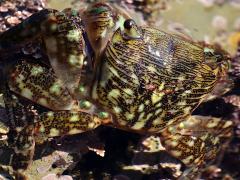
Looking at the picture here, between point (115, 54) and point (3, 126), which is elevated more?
point (115, 54)

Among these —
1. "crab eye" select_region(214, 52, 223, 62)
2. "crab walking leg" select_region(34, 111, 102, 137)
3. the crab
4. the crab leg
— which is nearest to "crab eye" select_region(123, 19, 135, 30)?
the crab

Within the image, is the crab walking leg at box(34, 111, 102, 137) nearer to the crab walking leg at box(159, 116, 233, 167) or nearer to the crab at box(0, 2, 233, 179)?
the crab at box(0, 2, 233, 179)

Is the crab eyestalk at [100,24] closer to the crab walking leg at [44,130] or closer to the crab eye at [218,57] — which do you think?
the crab walking leg at [44,130]

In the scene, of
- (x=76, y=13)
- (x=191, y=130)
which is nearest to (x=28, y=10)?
(x=76, y=13)

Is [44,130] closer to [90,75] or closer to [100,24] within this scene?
[90,75]

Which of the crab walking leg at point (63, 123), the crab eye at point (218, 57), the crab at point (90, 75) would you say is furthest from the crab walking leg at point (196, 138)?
the crab walking leg at point (63, 123)

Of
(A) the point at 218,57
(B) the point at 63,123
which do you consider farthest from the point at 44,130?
(A) the point at 218,57

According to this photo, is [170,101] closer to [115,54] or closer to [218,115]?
[115,54]
